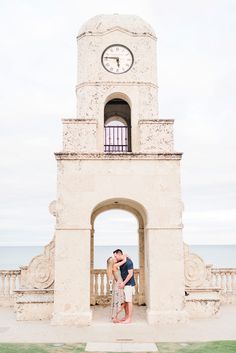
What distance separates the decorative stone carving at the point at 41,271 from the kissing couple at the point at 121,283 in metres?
2.79

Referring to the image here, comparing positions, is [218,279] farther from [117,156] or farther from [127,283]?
[117,156]

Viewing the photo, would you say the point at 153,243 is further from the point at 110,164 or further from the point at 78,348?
the point at 78,348

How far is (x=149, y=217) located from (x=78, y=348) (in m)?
4.51

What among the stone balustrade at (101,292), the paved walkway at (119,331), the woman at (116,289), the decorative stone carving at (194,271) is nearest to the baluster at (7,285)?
the paved walkway at (119,331)

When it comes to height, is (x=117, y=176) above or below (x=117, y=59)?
below

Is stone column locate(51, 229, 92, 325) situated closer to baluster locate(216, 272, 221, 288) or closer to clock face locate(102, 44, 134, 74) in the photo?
baluster locate(216, 272, 221, 288)

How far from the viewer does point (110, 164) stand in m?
12.0

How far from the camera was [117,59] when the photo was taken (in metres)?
13.3

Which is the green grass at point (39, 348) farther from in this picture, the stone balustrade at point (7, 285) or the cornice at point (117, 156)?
the cornice at point (117, 156)

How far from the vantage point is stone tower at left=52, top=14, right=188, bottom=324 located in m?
11.3

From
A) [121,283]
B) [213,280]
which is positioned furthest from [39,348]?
[213,280]

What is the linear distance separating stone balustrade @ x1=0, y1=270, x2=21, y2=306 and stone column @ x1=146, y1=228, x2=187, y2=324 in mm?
5474

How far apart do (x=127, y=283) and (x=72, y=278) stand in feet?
5.51

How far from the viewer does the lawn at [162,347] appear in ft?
27.5
